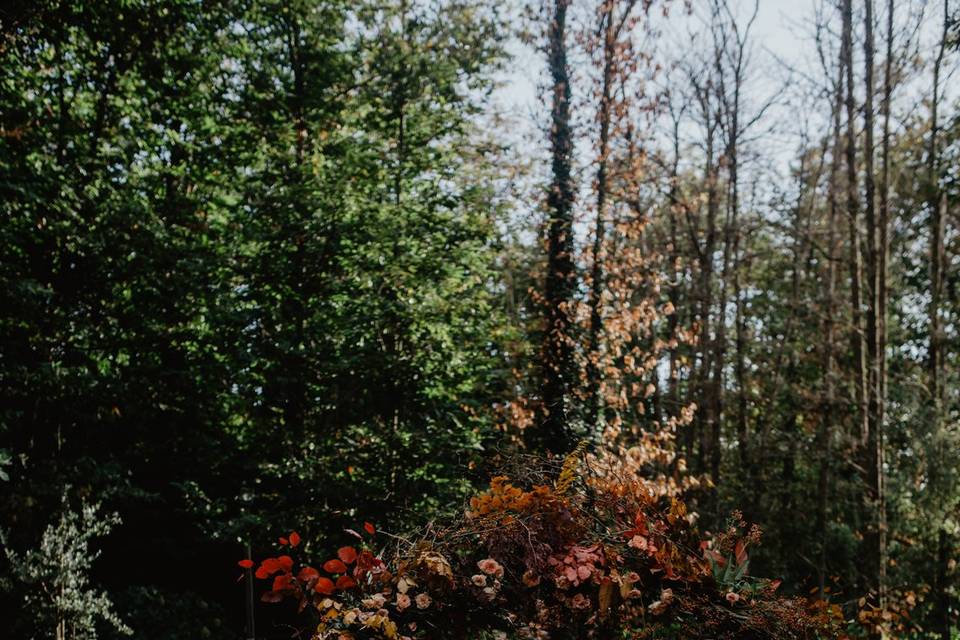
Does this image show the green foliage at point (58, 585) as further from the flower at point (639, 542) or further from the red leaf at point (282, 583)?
the flower at point (639, 542)

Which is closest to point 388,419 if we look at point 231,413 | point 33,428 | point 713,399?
point 231,413

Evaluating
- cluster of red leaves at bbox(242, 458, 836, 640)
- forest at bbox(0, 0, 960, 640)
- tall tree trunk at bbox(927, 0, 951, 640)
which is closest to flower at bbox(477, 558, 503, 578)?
cluster of red leaves at bbox(242, 458, 836, 640)

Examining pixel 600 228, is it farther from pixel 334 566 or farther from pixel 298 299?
pixel 334 566

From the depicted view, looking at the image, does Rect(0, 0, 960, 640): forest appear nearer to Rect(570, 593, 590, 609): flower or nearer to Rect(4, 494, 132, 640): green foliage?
Rect(4, 494, 132, 640): green foliage

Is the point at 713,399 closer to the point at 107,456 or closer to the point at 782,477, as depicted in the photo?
the point at 782,477

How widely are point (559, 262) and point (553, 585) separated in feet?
26.2

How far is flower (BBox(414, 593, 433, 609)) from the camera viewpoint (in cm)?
254

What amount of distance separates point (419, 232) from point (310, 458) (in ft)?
10.6

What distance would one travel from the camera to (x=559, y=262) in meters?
10.4

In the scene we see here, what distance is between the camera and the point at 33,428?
26.9 feet

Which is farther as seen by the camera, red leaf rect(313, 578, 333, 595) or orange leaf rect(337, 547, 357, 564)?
orange leaf rect(337, 547, 357, 564)

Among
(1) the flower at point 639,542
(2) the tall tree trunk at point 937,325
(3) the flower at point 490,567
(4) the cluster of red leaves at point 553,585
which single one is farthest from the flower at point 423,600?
(2) the tall tree trunk at point 937,325

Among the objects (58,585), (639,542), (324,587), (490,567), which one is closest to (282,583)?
(324,587)

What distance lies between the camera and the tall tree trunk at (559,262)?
31.1ft
